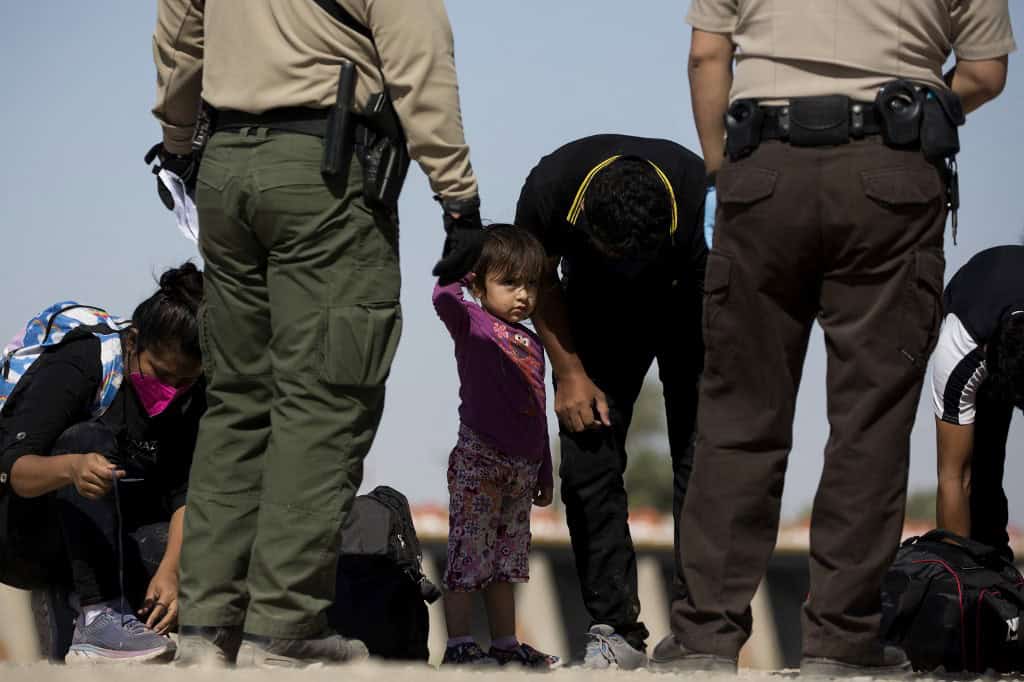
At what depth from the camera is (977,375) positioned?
463 centimetres

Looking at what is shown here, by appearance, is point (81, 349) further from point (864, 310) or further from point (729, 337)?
point (864, 310)

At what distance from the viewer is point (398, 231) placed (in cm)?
354

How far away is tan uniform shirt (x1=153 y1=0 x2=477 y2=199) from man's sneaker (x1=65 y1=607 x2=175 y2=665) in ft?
4.88

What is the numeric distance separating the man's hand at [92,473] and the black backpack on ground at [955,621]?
89.2 inches

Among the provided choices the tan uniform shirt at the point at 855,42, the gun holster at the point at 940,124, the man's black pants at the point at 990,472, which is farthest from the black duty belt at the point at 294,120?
the man's black pants at the point at 990,472

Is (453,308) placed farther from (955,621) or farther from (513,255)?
(955,621)

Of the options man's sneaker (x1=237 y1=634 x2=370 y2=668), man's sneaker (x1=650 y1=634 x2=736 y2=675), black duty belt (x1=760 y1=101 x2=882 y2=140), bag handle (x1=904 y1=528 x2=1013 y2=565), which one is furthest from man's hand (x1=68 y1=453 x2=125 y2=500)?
bag handle (x1=904 y1=528 x2=1013 y2=565)

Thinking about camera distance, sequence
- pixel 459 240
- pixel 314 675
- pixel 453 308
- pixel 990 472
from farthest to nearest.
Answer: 1. pixel 990 472
2. pixel 453 308
3. pixel 459 240
4. pixel 314 675

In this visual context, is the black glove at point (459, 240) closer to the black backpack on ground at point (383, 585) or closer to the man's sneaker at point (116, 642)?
the black backpack on ground at point (383, 585)

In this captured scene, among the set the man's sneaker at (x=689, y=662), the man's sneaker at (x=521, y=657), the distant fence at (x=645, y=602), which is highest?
the man's sneaker at (x=689, y=662)

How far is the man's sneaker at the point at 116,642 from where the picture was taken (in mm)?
3982

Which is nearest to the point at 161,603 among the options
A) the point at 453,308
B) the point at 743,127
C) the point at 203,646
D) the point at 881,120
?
the point at 203,646

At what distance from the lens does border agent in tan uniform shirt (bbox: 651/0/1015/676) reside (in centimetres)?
318

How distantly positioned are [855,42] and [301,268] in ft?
4.29
